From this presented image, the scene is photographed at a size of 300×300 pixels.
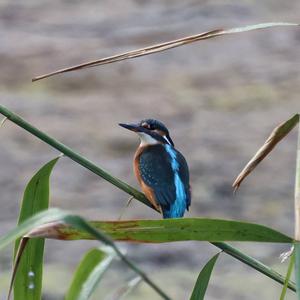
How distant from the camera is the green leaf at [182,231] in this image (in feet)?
4.46

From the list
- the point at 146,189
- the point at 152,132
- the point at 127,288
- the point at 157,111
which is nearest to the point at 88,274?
the point at 127,288

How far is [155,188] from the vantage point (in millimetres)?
2217

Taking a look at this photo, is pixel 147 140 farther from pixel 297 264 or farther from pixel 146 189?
pixel 297 264

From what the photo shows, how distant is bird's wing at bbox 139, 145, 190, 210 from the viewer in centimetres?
220

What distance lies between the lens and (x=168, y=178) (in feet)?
7.47

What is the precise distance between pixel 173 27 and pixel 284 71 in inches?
31.7

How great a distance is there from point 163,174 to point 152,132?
200mm

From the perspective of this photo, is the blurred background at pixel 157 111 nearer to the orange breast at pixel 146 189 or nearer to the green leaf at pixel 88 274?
the orange breast at pixel 146 189

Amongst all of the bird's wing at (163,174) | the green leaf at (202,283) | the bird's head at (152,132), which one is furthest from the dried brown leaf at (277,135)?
the bird's head at (152,132)

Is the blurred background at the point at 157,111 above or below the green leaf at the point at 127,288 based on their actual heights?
above

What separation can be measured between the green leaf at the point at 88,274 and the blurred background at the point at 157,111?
3232 mm

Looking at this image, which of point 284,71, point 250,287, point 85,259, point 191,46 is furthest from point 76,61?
point 85,259

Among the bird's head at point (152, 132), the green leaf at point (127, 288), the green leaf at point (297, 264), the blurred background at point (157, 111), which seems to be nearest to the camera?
the green leaf at point (127, 288)

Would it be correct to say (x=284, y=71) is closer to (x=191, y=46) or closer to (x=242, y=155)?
(x=191, y=46)
